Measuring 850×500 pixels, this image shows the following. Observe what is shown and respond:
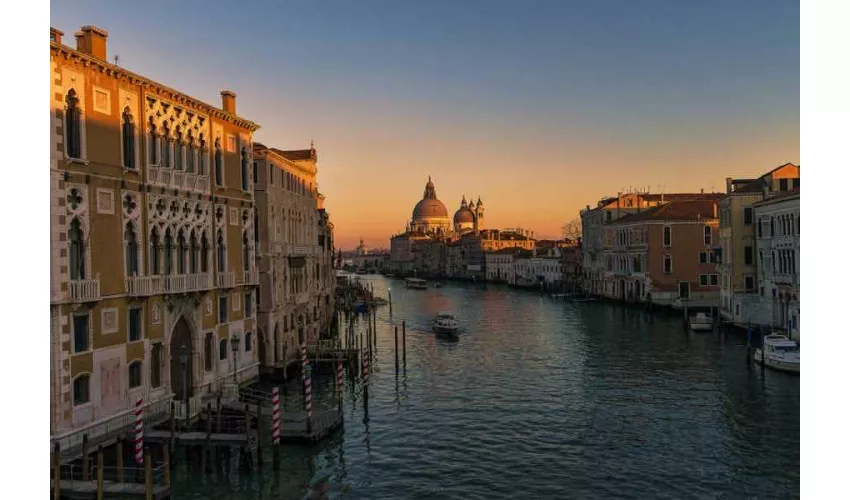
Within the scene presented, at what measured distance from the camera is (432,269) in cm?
11431

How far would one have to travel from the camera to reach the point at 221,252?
16984mm

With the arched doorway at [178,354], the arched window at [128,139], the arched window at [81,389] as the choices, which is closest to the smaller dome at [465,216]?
the arched doorway at [178,354]

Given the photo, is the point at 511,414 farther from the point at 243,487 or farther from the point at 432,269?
the point at 432,269

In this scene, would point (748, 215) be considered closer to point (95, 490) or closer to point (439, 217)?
point (95, 490)

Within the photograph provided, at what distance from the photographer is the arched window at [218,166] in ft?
55.3

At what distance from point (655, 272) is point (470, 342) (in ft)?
55.2

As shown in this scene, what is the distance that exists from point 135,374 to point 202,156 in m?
5.04

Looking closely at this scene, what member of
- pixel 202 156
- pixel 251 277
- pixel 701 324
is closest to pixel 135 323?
pixel 202 156

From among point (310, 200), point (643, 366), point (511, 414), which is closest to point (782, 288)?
point (643, 366)

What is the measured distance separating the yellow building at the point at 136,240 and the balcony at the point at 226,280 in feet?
0.10

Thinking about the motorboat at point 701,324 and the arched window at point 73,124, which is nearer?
the arched window at point 73,124

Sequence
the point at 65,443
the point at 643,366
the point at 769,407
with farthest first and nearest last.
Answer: the point at 643,366
the point at 769,407
the point at 65,443

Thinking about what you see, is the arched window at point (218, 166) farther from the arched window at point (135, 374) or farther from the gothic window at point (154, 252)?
the arched window at point (135, 374)

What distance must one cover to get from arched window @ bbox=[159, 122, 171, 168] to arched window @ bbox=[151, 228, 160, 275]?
1363mm
